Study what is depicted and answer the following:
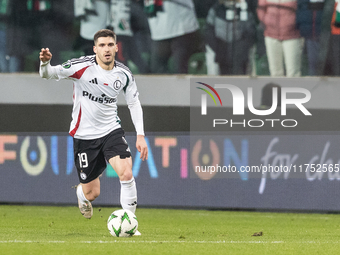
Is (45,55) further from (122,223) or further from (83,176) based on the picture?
(122,223)

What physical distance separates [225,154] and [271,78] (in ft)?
9.68

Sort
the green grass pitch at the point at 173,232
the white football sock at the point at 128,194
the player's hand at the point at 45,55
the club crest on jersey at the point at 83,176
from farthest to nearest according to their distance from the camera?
the club crest on jersey at the point at 83,176 → the white football sock at the point at 128,194 → the player's hand at the point at 45,55 → the green grass pitch at the point at 173,232

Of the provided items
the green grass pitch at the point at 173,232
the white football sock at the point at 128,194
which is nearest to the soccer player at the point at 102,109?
the white football sock at the point at 128,194

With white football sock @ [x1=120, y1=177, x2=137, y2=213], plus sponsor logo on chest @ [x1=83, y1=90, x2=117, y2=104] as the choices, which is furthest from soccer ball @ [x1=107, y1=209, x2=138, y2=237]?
plus sponsor logo on chest @ [x1=83, y1=90, x2=117, y2=104]

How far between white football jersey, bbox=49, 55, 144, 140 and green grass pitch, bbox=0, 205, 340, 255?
120 cm

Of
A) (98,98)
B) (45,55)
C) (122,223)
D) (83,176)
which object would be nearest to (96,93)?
(98,98)

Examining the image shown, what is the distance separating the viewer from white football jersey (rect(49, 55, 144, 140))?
714 cm

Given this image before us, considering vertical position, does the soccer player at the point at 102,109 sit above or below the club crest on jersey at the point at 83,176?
above

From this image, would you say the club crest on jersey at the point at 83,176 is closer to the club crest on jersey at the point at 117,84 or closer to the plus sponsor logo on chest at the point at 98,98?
the plus sponsor logo on chest at the point at 98,98

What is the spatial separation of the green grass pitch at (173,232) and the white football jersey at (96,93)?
1202 mm

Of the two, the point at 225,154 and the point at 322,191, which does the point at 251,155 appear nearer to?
the point at 225,154

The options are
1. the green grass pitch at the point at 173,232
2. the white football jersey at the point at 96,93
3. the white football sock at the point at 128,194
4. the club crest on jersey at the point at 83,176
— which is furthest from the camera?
the club crest on jersey at the point at 83,176

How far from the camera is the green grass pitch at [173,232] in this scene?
19.4 feet

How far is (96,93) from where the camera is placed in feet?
23.6
